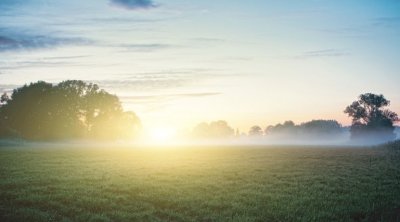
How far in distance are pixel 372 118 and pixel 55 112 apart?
110955 mm

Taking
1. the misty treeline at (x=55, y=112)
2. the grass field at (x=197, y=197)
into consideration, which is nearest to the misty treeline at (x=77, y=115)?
the misty treeline at (x=55, y=112)

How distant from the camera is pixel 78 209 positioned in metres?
18.4

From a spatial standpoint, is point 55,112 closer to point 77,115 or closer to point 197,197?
point 77,115

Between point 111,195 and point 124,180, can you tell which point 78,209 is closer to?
point 111,195

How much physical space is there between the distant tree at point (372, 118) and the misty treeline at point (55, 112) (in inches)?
3615

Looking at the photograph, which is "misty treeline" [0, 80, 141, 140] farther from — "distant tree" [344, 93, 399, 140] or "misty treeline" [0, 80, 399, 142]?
"distant tree" [344, 93, 399, 140]

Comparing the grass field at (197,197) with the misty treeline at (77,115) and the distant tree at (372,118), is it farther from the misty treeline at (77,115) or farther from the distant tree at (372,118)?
the distant tree at (372,118)

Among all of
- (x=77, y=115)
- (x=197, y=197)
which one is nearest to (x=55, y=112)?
(x=77, y=115)

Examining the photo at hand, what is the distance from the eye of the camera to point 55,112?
381 ft

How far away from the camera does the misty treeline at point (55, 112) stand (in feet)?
368

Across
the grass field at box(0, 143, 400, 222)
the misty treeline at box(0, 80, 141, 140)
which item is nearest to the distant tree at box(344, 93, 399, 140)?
the misty treeline at box(0, 80, 141, 140)

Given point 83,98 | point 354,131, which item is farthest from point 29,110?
point 354,131

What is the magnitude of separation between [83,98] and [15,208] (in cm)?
11358

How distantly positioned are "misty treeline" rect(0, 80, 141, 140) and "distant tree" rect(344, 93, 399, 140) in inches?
3615
